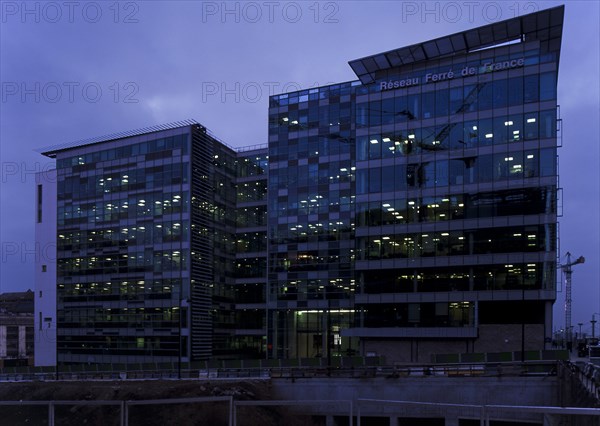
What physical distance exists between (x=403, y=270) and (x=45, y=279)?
5654 centimetres

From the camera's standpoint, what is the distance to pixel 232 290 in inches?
3418

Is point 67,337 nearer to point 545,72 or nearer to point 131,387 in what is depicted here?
point 131,387

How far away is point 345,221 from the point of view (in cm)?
7288

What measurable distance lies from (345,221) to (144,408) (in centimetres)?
6069

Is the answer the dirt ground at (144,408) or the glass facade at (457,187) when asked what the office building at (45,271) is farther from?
the glass facade at (457,187)

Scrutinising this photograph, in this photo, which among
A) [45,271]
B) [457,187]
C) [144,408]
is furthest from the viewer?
[45,271]

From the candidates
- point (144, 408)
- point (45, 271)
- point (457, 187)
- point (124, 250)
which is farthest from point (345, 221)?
point (144, 408)

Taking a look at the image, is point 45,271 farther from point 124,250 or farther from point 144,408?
point 144,408

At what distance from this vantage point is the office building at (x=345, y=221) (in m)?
55.4

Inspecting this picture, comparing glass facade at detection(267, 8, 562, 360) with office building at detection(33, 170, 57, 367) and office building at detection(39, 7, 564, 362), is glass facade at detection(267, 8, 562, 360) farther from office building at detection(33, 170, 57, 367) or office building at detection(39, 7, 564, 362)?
office building at detection(33, 170, 57, 367)

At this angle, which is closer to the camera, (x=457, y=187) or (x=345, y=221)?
(x=457, y=187)

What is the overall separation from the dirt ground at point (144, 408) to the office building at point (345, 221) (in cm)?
1960

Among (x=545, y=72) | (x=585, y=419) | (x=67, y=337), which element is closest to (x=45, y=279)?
(x=67, y=337)

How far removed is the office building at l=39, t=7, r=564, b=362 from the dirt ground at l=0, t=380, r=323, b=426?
772 inches
